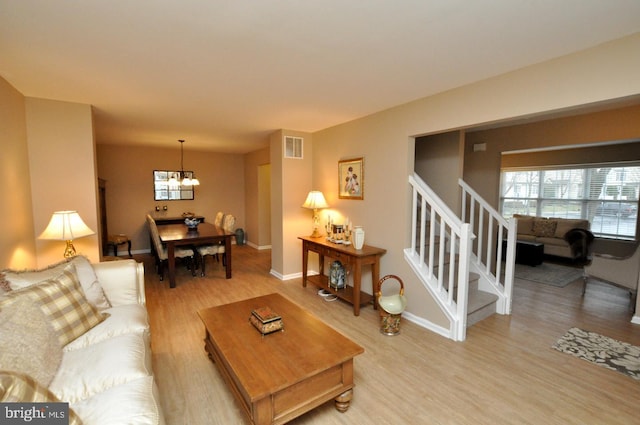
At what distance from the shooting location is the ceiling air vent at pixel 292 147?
4.42 metres

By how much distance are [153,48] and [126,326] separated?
6.25 ft

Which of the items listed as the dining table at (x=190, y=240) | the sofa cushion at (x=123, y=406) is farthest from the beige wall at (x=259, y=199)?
the sofa cushion at (x=123, y=406)

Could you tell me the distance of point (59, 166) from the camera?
304 centimetres

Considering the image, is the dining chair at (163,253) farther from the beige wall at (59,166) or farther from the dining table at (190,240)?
the beige wall at (59,166)

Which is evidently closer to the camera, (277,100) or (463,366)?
(463,366)

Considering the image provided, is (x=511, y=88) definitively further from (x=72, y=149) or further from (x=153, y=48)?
(x=72, y=149)

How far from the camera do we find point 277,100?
3021mm

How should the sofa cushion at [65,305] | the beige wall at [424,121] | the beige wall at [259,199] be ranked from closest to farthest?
the sofa cushion at [65,305] → the beige wall at [424,121] → the beige wall at [259,199]

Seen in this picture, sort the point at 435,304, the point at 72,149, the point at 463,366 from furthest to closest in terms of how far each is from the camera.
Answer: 1. the point at 72,149
2. the point at 435,304
3. the point at 463,366

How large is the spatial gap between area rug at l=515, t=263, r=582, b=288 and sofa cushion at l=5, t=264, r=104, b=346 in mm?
5585

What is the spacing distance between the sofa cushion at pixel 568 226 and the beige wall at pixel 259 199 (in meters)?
6.29

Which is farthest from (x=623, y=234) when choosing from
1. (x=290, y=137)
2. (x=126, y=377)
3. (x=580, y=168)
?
(x=126, y=377)

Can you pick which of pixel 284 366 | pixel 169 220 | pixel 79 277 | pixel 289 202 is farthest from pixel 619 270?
pixel 169 220

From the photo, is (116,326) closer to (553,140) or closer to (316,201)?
(316,201)
